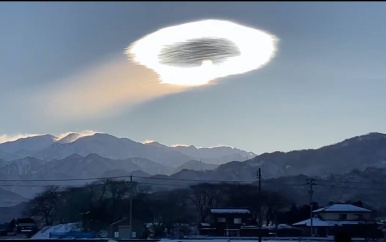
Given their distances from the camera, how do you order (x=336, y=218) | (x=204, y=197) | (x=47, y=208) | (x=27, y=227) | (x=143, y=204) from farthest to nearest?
(x=204, y=197)
(x=47, y=208)
(x=27, y=227)
(x=143, y=204)
(x=336, y=218)

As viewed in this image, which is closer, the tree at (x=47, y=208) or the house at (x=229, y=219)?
the house at (x=229, y=219)

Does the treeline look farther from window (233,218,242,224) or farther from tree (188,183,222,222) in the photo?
window (233,218,242,224)

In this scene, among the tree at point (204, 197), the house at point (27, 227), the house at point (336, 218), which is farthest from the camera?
the tree at point (204, 197)

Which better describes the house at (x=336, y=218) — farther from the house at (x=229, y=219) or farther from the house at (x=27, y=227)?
the house at (x=27, y=227)

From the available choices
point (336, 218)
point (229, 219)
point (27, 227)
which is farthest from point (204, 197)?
point (336, 218)

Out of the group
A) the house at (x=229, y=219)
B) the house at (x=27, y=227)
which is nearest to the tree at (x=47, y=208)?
the house at (x=27, y=227)

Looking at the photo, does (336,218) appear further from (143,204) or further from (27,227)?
(27,227)

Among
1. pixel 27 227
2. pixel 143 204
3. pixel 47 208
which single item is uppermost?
pixel 47 208

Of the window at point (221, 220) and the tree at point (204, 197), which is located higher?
the tree at point (204, 197)

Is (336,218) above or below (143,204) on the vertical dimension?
below
